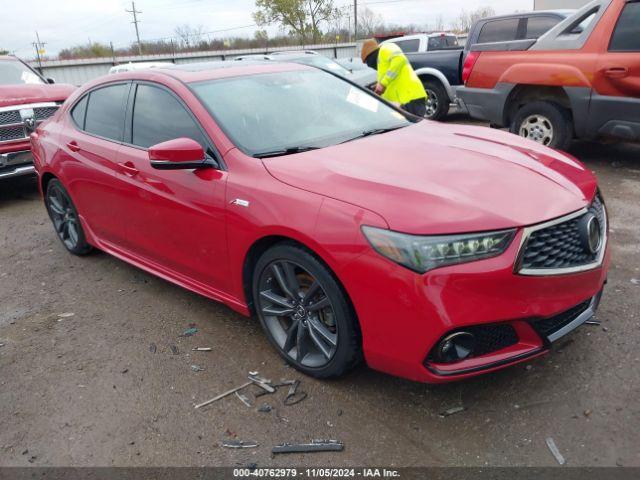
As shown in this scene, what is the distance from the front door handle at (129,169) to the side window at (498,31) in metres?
7.59

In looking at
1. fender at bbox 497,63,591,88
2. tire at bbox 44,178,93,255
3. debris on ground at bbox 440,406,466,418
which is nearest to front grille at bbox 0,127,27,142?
tire at bbox 44,178,93,255

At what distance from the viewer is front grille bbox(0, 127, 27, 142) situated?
23.4ft

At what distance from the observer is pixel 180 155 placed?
3.00 metres

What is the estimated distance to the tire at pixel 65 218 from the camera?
190 inches

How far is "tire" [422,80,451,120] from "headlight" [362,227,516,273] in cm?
879

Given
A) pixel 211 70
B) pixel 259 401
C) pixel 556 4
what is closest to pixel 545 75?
pixel 211 70

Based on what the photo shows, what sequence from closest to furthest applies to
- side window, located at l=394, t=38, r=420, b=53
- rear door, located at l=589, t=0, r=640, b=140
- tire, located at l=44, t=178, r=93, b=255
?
tire, located at l=44, t=178, r=93, b=255, rear door, located at l=589, t=0, r=640, b=140, side window, located at l=394, t=38, r=420, b=53

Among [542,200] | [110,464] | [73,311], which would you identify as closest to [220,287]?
[110,464]

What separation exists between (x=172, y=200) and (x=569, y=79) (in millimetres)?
5049

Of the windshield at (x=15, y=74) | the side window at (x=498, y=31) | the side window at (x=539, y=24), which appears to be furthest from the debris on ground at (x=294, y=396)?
the side window at (x=539, y=24)

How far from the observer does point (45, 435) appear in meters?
2.71

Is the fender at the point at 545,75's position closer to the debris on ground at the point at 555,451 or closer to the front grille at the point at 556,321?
the front grille at the point at 556,321

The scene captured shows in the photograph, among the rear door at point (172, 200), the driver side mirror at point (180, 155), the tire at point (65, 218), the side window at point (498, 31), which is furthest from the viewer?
the side window at point (498, 31)

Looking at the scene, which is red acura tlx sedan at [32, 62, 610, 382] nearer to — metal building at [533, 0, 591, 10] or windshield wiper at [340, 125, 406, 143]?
windshield wiper at [340, 125, 406, 143]
